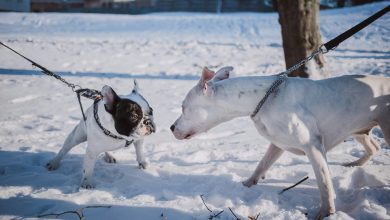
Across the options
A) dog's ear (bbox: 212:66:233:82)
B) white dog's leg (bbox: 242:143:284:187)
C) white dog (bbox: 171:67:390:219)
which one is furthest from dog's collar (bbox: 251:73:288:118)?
white dog's leg (bbox: 242:143:284:187)

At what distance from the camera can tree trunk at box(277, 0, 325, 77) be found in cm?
501

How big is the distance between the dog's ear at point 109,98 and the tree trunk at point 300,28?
130 inches

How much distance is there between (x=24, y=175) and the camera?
10.6 ft

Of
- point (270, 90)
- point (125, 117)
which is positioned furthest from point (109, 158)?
point (270, 90)

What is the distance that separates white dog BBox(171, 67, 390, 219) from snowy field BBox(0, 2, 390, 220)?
535mm

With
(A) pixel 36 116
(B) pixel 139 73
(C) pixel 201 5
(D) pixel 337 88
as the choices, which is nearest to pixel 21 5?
(C) pixel 201 5

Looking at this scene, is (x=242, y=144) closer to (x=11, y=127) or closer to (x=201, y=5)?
(x=11, y=127)

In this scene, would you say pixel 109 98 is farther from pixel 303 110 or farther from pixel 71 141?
pixel 303 110

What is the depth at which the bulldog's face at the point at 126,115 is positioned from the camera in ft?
9.53

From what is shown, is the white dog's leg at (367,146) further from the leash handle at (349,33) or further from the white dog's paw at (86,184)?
the white dog's paw at (86,184)

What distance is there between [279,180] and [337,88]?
1088 millimetres

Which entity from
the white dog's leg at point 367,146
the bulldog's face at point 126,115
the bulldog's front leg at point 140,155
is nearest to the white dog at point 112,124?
the bulldog's face at point 126,115

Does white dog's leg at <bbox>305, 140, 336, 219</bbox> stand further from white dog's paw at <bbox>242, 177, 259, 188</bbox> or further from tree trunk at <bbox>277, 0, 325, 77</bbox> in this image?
tree trunk at <bbox>277, 0, 325, 77</bbox>

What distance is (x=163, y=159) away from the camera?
3.77 metres
